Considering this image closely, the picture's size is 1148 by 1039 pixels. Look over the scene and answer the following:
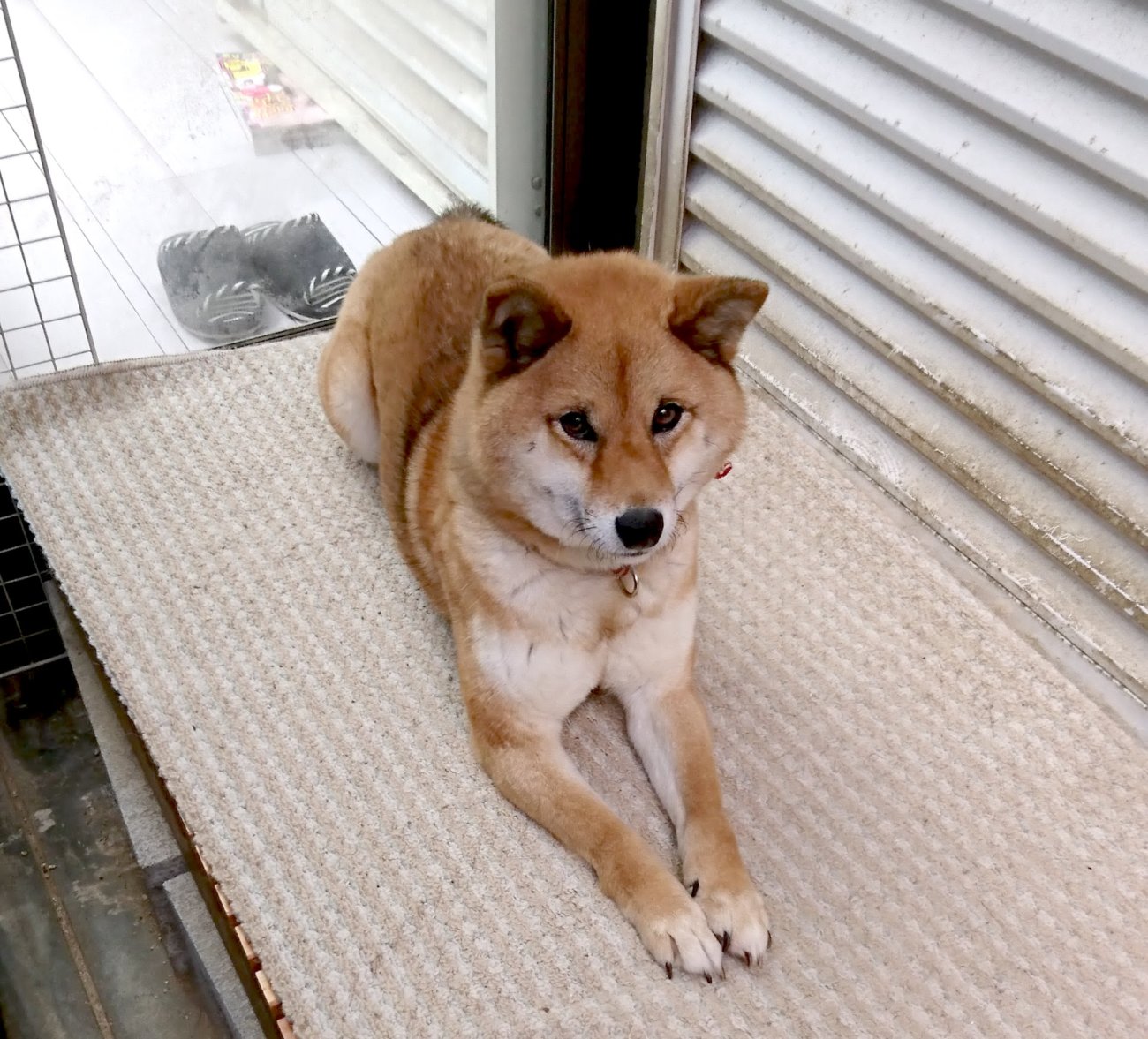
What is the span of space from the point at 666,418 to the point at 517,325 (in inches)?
9.2

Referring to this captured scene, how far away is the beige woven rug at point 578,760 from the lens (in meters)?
1.58

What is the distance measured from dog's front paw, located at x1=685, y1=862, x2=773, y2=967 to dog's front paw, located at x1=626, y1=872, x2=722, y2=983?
0.02m

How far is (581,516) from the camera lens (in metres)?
1.49

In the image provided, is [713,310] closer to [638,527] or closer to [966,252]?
[638,527]

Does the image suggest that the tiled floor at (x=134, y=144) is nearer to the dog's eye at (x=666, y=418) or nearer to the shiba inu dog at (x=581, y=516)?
the shiba inu dog at (x=581, y=516)

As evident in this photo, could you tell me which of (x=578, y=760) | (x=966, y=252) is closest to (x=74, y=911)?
(x=578, y=760)

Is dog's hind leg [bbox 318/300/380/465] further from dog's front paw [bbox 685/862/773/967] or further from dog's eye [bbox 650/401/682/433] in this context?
dog's front paw [bbox 685/862/773/967]

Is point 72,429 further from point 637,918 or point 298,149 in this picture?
point 637,918

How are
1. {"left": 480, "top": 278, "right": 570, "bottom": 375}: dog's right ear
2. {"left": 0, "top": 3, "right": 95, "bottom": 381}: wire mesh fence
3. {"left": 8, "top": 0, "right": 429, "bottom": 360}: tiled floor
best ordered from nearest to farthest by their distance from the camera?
{"left": 480, "top": 278, "right": 570, "bottom": 375}: dog's right ear, {"left": 0, "top": 3, "right": 95, "bottom": 381}: wire mesh fence, {"left": 8, "top": 0, "right": 429, "bottom": 360}: tiled floor

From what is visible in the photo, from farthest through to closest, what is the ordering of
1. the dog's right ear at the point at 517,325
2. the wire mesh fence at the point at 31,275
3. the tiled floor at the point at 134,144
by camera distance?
the tiled floor at the point at 134,144
the wire mesh fence at the point at 31,275
the dog's right ear at the point at 517,325

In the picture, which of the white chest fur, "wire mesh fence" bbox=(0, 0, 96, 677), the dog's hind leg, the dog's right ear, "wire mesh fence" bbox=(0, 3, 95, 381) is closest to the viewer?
the dog's right ear

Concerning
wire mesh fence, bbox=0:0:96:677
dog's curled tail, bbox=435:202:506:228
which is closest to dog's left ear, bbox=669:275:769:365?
dog's curled tail, bbox=435:202:506:228

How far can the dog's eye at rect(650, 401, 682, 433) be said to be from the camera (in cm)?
150

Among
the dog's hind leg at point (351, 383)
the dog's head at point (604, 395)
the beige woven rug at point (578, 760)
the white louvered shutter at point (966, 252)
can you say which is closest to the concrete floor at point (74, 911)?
the beige woven rug at point (578, 760)
